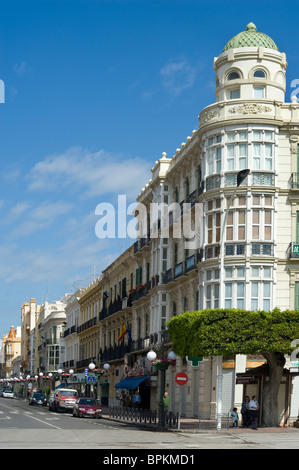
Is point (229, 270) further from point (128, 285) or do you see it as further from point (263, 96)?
point (128, 285)

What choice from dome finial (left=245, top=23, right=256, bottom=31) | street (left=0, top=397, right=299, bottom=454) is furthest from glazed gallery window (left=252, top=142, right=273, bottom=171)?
street (left=0, top=397, right=299, bottom=454)

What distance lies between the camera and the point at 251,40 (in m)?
44.0

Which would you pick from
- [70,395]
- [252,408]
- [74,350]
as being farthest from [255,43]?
[74,350]

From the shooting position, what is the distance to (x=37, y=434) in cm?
2850

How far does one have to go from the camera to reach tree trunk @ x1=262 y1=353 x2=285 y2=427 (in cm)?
3425

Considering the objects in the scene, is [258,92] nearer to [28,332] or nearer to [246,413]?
[246,413]

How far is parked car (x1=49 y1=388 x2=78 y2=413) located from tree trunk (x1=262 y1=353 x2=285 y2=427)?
24486mm

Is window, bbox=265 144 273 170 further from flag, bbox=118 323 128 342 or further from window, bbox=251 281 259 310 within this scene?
flag, bbox=118 323 128 342

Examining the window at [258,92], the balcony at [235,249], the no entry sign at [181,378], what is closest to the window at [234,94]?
the window at [258,92]

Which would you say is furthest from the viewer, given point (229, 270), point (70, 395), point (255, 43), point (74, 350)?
point (74, 350)

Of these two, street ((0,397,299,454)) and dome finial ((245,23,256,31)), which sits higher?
dome finial ((245,23,256,31))

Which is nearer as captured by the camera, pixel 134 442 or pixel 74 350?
pixel 134 442

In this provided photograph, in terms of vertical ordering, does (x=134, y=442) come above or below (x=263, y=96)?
below
